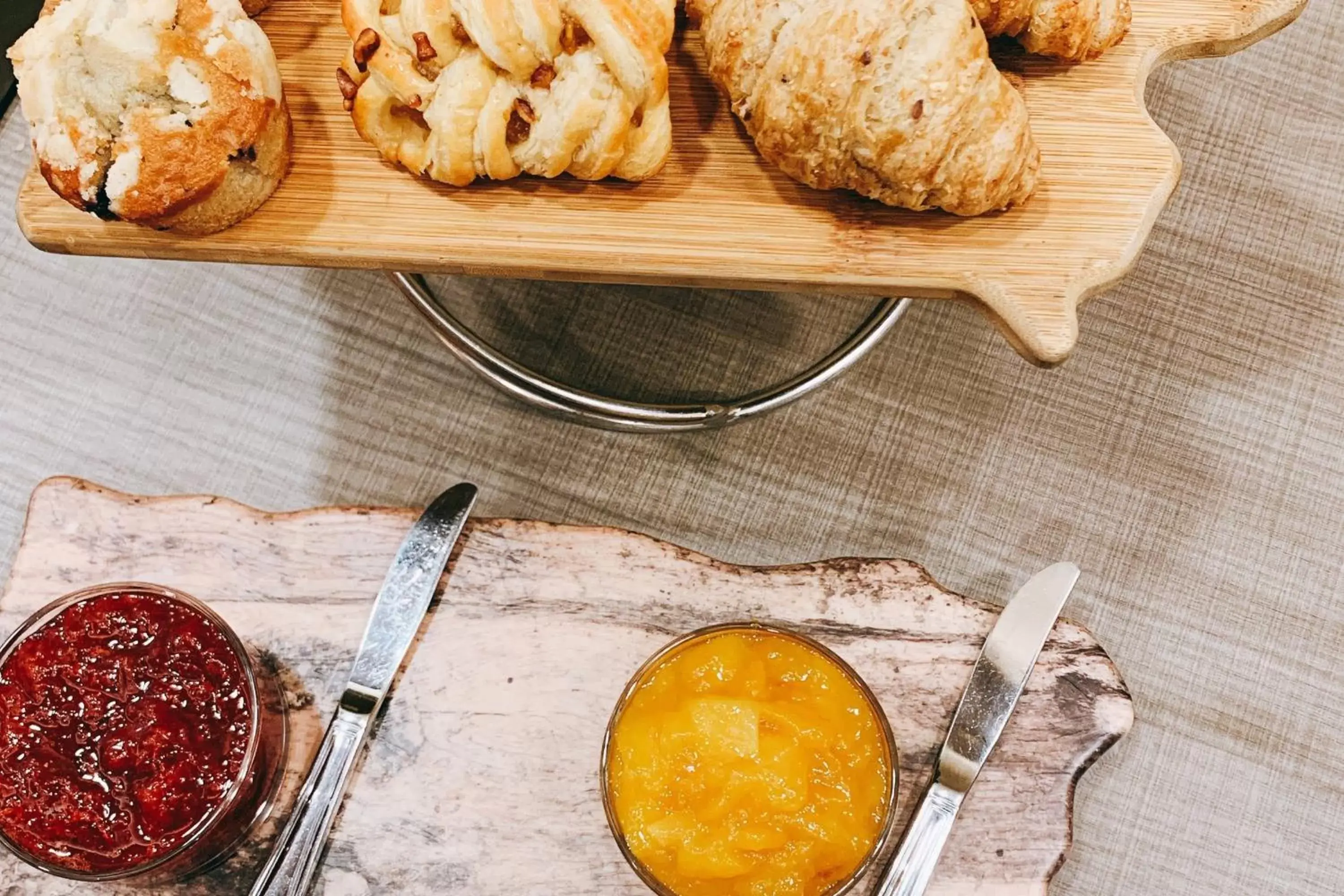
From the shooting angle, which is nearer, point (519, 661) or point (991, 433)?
point (519, 661)

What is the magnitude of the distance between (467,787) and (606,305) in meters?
0.72

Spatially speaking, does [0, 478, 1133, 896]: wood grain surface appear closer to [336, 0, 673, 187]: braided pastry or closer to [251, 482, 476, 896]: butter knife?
[251, 482, 476, 896]: butter knife

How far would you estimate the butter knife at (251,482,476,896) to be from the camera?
1216 mm

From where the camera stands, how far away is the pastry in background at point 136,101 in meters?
1.10

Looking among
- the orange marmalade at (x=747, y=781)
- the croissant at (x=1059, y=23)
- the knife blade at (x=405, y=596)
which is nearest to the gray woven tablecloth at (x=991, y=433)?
the knife blade at (x=405, y=596)

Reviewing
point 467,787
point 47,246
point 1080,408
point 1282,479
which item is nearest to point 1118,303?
point 1080,408

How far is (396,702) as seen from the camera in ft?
4.25

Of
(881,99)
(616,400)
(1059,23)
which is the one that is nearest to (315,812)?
(616,400)

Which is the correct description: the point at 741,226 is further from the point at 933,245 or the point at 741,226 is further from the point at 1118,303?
the point at 1118,303

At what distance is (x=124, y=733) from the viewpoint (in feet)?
3.68

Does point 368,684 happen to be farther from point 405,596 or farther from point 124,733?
point 124,733

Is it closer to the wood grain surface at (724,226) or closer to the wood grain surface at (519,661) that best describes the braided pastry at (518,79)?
the wood grain surface at (724,226)

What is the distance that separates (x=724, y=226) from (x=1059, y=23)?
1.44 ft

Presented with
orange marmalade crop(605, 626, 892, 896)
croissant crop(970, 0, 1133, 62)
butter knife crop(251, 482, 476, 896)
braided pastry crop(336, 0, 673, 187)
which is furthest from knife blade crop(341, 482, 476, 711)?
croissant crop(970, 0, 1133, 62)
